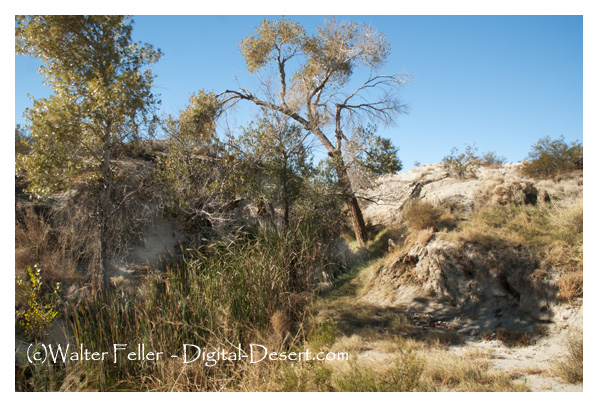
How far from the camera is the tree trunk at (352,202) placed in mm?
9852

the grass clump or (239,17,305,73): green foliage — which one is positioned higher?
(239,17,305,73): green foliage

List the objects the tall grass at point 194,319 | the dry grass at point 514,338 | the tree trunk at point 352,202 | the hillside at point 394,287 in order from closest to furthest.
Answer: the hillside at point 394,287, the tall grass at point 194,319, the dry grass at point 514,338, the tree trunk at point 352,202

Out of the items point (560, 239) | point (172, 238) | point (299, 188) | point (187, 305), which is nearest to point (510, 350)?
point (560, 239)

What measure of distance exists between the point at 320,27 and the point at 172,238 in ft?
24.2

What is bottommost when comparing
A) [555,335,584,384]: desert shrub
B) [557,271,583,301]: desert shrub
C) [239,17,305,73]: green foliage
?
[555,335,584,384]: desert shrub

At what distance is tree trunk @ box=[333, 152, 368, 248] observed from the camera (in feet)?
32.3

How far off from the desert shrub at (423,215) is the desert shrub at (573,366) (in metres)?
Result: 4.14

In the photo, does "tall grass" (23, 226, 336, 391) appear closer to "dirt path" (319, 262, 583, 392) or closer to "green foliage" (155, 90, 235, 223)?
"dirt path" (319, 262, 583, 392)

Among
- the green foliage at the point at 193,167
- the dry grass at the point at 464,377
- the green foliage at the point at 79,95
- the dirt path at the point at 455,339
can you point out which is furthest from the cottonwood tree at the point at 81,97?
the dry grass at the point at 464,377

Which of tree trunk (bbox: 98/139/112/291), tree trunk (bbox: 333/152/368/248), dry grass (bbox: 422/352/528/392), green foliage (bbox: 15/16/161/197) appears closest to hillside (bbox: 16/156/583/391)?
dry grass (bbox: 422/352/528/392)

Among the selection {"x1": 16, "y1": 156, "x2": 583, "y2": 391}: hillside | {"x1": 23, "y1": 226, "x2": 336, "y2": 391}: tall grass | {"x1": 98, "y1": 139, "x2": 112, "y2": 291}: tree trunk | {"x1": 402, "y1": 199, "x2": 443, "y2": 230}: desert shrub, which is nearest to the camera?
{"x1": 16, "y1": 156, "x2": 583, "y2": 391}: hillside

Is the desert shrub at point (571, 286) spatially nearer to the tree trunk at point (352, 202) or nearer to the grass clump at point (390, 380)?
the grass clump at point (390, 380)

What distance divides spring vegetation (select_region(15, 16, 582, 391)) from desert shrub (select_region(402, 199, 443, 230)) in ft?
0.15

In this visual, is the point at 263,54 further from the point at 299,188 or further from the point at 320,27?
the point at 299,188
